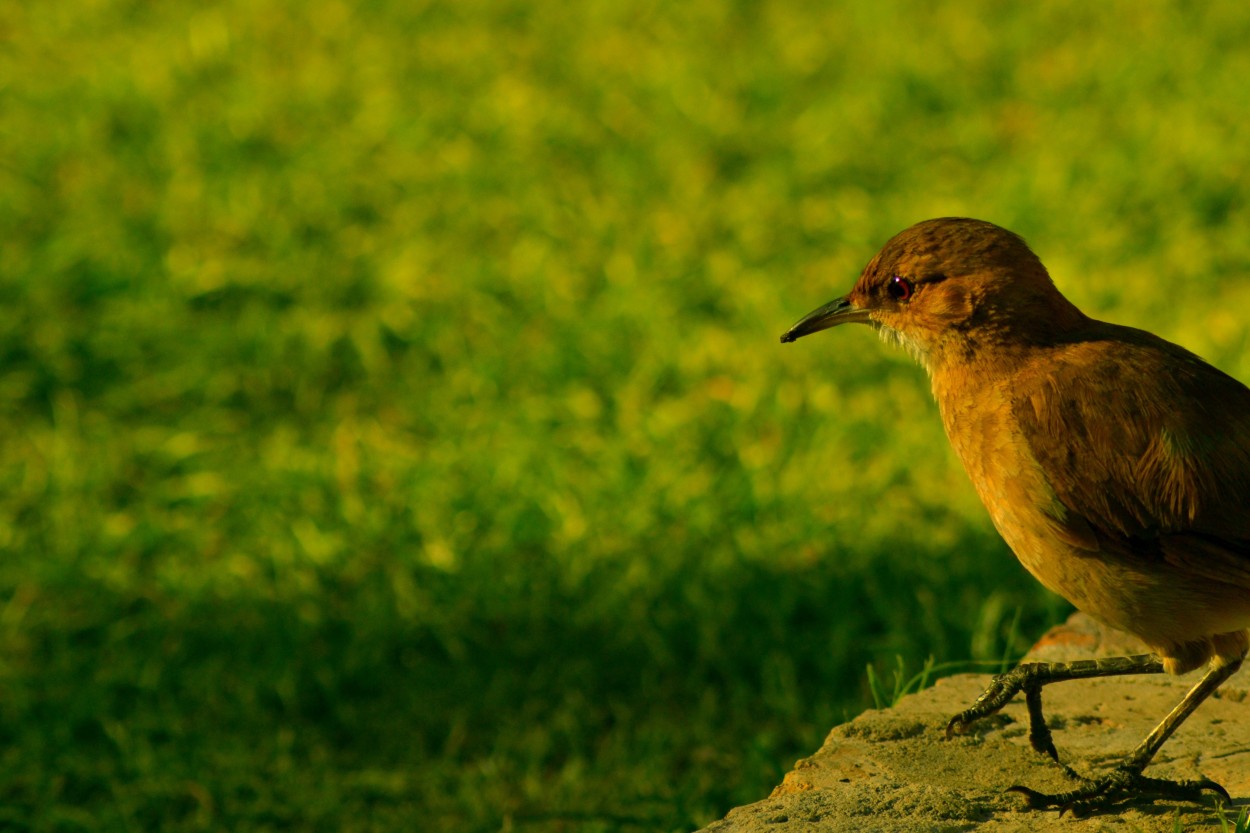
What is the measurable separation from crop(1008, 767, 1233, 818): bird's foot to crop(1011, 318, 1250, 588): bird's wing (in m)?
0.44

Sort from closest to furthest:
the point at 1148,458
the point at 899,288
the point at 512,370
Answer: the point at 1148,458
the point at 899,288
the point at 512,370

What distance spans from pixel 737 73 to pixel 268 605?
473 cm

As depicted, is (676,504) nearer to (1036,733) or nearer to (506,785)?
(506,785)

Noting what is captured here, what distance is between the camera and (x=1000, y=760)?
364 cm

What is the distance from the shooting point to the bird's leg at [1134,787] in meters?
3.38

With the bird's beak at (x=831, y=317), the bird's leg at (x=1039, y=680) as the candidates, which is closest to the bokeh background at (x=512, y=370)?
the bird's leg at (x=1039, y=680)

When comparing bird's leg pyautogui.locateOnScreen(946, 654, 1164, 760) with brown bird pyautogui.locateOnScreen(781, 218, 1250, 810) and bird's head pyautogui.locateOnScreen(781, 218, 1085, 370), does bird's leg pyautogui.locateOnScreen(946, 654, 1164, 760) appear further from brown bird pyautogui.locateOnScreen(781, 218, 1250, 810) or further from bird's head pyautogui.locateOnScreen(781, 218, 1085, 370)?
bird's head pyautogui.locateOnScreen(781, 218, 1085, 370)

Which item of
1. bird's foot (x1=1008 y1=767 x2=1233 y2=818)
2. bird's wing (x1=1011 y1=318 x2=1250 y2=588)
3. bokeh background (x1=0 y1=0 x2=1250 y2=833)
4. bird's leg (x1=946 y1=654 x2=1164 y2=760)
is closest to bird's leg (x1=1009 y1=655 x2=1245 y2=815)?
bird's foot (x1=1008 y1=767 x2=1233 y2=818)

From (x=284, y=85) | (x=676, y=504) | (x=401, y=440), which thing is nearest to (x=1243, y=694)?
(x=676, y=504)

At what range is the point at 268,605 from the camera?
5707 millimetres

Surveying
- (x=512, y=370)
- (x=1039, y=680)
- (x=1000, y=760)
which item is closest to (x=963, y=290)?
(x=1039, y=680)

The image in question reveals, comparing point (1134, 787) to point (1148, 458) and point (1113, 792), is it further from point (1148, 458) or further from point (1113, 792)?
point (1148, 458)

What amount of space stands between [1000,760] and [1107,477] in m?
0.68

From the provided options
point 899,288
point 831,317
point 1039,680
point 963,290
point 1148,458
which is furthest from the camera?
point 831,317
